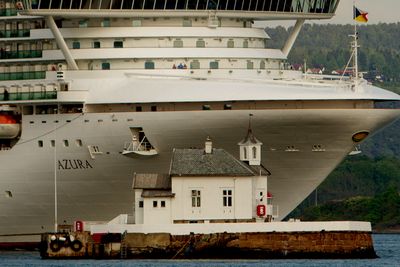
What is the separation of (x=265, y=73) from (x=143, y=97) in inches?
258

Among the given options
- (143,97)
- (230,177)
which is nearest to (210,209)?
(230,177)

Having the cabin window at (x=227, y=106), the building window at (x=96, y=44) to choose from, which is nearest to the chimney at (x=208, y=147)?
the cabin window at (x=227, y=106)

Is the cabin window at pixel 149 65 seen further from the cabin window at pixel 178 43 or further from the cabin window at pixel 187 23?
the cabin window at pixel 187 23

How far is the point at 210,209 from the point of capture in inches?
3376

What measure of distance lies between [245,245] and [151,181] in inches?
224

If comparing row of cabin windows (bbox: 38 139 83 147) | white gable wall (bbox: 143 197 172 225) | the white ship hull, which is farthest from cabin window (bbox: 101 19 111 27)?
white gable wall (bbox: 143 197 172 225)

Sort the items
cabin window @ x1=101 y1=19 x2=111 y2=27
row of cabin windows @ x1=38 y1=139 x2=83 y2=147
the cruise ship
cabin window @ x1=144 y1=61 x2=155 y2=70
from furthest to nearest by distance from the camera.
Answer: cabin window @ x1=101 y1=19 x2=111 y2=27 → row of cabin windows @ x1=38 y1=139 x2=83 y2=147 → cabin window @ x1=144 y1=61 x2=155 y2=70 → the cruise ship

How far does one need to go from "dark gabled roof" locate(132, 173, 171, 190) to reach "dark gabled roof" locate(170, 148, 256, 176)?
2.64 ft

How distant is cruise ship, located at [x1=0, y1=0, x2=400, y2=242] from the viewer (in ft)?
294

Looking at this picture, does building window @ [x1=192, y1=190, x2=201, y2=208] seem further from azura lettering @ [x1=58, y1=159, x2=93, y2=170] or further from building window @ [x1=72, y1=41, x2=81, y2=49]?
building window @ [x1=72, y1=41, x2=81, y2=49]

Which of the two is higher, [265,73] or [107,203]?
[265,73]

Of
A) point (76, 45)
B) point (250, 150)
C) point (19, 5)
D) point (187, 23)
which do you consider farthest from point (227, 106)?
point (19, 5)

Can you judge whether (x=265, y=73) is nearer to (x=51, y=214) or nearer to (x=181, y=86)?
(x=181, y=86)

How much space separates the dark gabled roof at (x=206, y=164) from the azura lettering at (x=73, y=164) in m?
6.98
